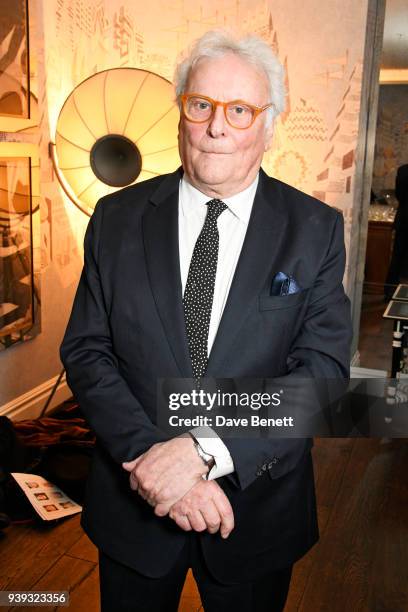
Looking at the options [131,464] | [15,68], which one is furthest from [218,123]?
[15,68]

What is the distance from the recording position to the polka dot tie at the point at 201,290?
4.25ft

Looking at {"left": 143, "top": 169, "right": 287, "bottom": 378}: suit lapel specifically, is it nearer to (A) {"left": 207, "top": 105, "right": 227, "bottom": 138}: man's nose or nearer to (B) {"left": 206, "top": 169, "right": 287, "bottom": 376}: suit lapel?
(B) {"left": 206, "top": 169, "right": 287, "bottom": 376}: suit lapel

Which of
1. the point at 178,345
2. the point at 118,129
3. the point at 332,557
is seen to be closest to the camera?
the point at 178,345

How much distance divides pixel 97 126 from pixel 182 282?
78.7 inches

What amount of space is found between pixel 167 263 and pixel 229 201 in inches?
7.1

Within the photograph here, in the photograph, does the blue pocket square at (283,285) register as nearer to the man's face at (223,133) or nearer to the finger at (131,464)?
the man's face at (223,133)

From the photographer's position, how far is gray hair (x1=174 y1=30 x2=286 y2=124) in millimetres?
A: 1260

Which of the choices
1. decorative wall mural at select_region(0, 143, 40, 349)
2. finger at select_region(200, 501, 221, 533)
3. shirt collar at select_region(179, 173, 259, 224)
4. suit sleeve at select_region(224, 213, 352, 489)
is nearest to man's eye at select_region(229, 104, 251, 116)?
shirt collar at select_region(179, 173, 259, 224)

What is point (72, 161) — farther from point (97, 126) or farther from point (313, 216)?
point (313, 216)

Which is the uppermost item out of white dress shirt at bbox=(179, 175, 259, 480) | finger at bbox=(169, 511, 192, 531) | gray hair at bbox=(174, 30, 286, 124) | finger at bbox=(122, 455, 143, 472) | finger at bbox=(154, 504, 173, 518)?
gray hair at bbox=(174, 30, 286, 124)

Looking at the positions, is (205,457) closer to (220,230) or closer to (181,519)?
(181,519)

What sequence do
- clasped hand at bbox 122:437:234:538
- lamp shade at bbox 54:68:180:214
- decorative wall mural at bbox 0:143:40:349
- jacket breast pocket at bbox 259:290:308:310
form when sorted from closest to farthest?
clasped hand at bbox 122:437:234:538, jacket breast pocket at bbox 259:290:308:310, lamp shade at bbox 54:68:180:214, decorative wall mural at bbox 0:143:40:349

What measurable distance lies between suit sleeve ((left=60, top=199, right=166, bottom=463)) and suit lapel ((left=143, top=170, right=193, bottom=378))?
0.37 feet

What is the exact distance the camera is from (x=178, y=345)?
1.27 meters
